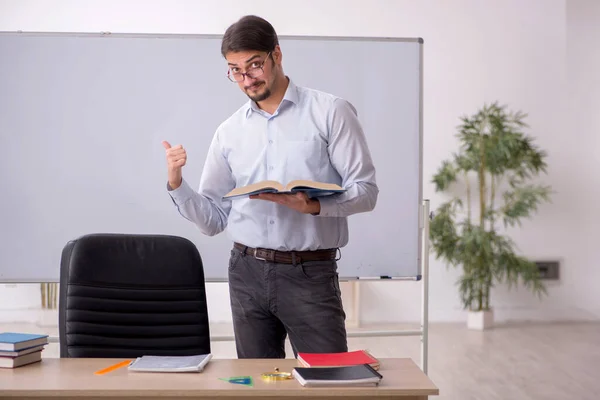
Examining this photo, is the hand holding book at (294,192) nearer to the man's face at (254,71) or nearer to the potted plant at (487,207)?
the man's face at (254,71)

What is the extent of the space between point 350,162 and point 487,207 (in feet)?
15.6

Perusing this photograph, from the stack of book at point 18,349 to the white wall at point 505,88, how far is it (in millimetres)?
5145

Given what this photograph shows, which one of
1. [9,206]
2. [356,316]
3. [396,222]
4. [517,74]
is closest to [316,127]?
[396,222]

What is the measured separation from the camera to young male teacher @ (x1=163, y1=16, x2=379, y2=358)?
251cm

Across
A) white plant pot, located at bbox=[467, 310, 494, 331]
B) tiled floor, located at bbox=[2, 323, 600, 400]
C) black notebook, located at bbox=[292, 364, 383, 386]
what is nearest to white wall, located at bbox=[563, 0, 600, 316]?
tiled floor, located at bbox=[2, 323, 600, 400]

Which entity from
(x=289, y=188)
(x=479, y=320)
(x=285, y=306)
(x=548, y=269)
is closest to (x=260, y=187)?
(x=289, y=188)

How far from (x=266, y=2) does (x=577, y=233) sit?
363 cm

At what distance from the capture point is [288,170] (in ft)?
8.62

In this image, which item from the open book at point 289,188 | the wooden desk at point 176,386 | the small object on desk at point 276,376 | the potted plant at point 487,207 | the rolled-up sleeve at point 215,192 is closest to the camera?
the wooden desk at point 176,386

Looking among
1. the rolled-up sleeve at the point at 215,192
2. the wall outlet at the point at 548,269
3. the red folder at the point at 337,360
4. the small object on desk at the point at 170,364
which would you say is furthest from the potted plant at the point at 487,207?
the small object on desk at the point at 170,364

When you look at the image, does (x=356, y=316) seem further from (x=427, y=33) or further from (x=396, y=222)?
(x=396, y=222)

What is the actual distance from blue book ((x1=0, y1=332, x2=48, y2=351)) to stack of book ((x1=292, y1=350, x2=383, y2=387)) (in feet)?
2.35

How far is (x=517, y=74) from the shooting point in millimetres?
7277

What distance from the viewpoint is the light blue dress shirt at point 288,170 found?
8.36 feet
